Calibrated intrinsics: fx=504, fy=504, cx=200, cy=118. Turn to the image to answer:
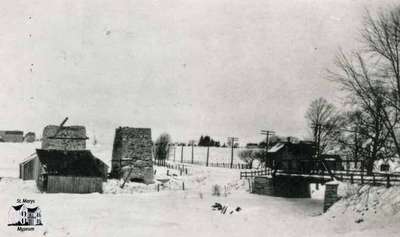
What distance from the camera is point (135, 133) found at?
5894 cm

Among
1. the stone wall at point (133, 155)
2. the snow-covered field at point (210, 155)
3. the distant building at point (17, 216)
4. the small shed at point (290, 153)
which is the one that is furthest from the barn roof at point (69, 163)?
the snow-covered field at point (210, 155)

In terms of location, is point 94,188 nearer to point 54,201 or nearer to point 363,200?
point 54,201

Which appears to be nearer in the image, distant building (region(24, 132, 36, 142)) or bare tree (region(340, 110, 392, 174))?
bare tree (region(340, 110, 392, 174))

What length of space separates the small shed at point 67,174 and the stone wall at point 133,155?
24.9 ft

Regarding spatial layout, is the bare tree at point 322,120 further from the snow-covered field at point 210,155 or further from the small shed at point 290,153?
the snow-covered field at point 210,155

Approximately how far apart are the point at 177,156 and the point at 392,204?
10753cm

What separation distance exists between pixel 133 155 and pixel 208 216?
2738 cm

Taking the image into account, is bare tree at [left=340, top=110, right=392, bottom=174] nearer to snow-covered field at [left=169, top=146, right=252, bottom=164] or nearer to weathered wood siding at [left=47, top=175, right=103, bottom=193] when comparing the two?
weathered wood siding at [left=47, top=175, right=103, bottom=193]

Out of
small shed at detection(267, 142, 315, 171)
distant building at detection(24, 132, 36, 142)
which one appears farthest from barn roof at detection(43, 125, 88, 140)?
distant building at detection(24, 132, 36, 142)

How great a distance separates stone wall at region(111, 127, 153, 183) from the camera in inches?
2255

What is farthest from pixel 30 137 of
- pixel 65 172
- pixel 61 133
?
pixel 65 172

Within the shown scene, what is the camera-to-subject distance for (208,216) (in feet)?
105

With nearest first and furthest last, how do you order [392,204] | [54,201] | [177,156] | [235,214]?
[392,204] → [235,214] → [54,201] → [177,156]

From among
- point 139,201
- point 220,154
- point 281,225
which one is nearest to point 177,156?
point 220,154
